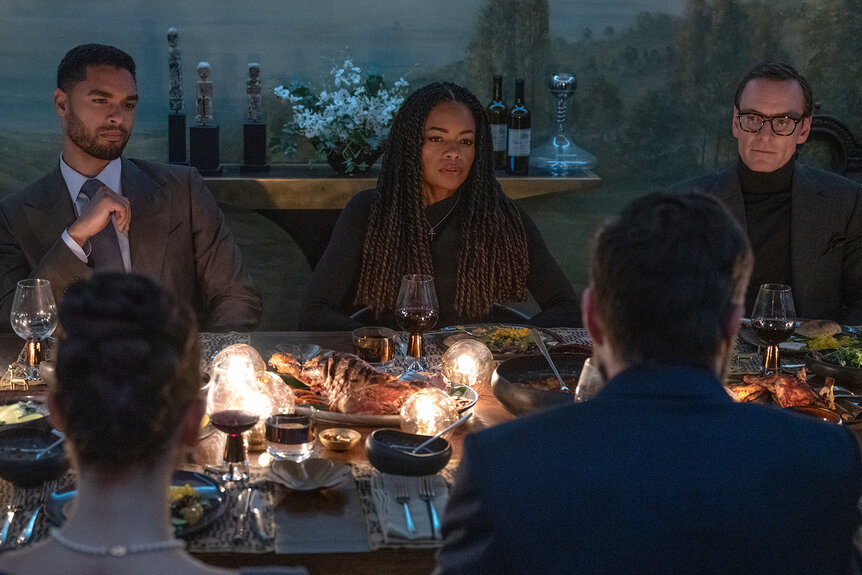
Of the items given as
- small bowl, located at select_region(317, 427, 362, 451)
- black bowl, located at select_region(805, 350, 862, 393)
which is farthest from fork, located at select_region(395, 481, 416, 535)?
black bowl, located at select_region(805, 350, 862, 393)

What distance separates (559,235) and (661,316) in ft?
12.2

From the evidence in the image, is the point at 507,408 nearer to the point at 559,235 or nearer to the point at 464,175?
the point at 464,175

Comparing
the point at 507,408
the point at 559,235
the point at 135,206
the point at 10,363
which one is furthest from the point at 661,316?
the point at 559,235

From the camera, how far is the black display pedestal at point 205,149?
402 centimetres

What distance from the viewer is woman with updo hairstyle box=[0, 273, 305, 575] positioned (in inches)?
39.9

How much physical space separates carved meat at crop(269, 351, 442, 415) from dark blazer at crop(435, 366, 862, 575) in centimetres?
77

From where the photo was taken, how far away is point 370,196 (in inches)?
123

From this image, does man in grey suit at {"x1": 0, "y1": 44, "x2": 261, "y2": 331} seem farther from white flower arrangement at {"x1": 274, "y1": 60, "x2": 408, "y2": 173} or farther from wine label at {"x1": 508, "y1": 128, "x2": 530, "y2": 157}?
wine label at {"x1": 508, "y1": 128, "x2": 530, "y2": 157}

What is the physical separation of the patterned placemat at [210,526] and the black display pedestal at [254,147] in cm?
264

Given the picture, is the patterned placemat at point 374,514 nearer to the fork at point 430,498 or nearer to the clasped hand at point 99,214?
the fork at point 430,498

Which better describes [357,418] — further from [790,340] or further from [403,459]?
[790,340]

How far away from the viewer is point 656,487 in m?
1.08

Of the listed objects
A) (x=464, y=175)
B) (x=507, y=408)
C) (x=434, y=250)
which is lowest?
(x=507, y=408)

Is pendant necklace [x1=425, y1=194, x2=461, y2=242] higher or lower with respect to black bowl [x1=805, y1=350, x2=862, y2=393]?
higher
